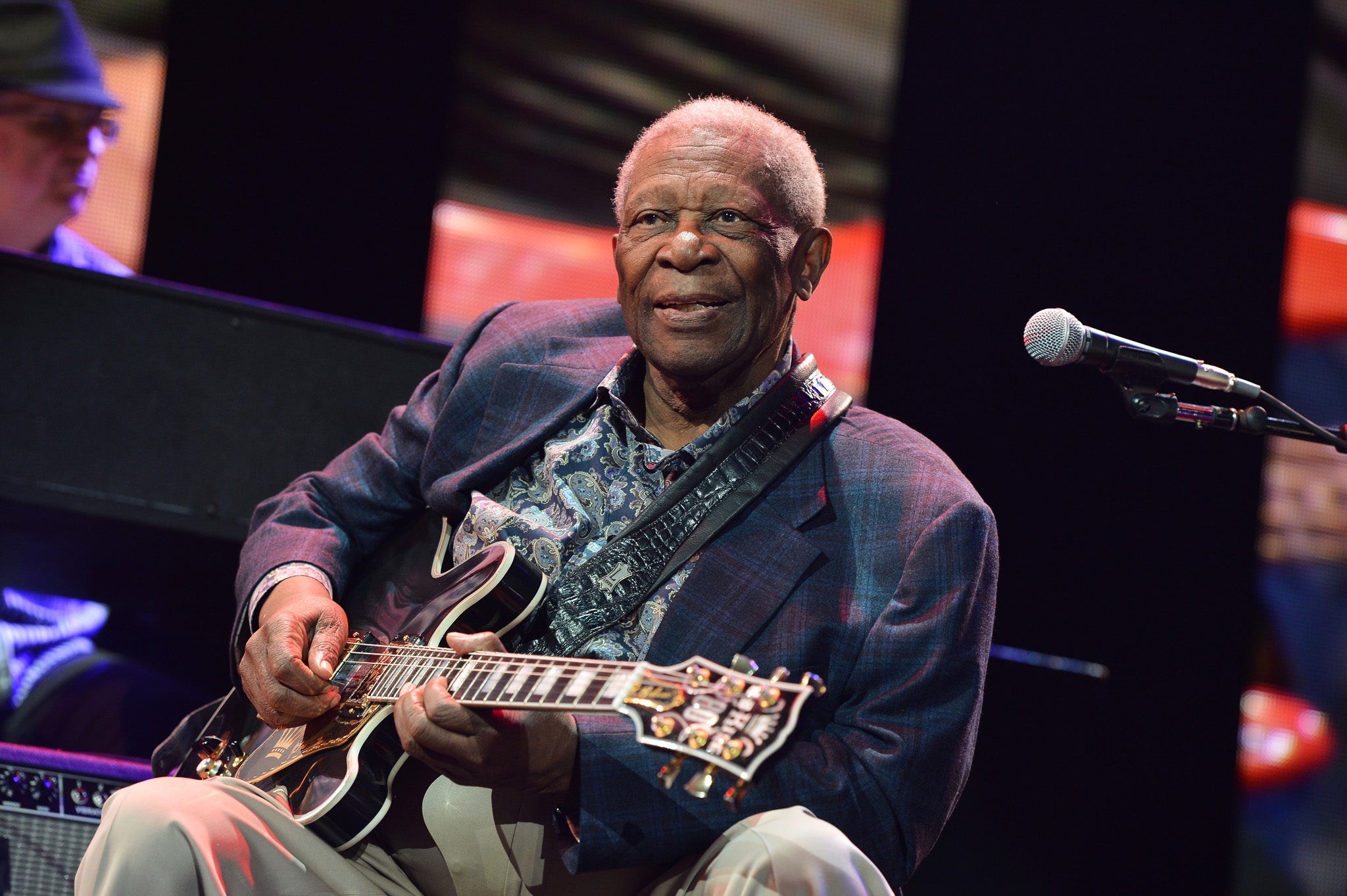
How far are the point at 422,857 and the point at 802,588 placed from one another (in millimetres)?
753

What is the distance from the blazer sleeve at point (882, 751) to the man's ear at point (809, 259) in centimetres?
65

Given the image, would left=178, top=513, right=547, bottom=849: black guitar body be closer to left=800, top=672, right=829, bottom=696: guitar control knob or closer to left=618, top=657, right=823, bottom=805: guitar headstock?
left=618, top=657, right=823, bottom=805: guitar headstock

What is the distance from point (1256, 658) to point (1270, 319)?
122 centimetres

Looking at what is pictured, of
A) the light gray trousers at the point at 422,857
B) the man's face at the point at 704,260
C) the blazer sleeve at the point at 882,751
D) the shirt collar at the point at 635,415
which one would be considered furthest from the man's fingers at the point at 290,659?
the man's face at the point at 704,260

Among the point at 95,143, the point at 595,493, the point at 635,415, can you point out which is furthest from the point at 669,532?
the point at 95,143

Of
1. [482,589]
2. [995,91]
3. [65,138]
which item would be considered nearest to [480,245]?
[65,138]

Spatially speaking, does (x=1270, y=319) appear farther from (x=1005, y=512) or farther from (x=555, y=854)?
(x=555, y=854)

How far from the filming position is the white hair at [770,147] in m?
2.32

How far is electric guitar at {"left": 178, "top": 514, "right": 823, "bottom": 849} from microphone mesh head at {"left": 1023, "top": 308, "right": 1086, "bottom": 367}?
0.66 metres

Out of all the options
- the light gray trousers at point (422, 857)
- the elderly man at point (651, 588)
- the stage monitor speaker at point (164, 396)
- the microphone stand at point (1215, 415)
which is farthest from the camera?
the stage monitor speaker at point (164, 396)

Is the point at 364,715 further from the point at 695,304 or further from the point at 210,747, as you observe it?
the point at 695,304

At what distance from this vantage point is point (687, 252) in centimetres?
223

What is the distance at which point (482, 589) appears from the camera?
1.94m

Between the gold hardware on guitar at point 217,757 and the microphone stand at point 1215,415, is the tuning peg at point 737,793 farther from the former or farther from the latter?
the gold hardware on guitar at point 217,757
